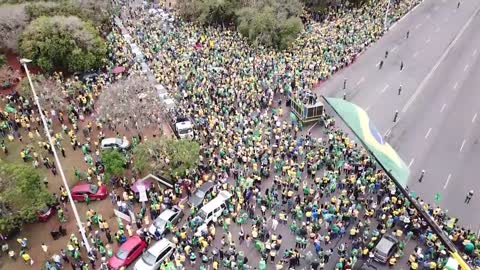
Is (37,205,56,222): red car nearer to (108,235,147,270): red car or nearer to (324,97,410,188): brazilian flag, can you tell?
(108,235,147,270): red car

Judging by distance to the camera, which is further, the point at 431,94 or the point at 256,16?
the point at 256,16

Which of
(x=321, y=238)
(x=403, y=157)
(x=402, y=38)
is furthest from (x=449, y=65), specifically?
(x=321, y=238)

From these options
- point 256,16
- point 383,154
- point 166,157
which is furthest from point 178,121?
point 256,16

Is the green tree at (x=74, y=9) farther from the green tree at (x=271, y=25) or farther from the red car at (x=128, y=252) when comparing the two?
the red car at (x=128, y=252)

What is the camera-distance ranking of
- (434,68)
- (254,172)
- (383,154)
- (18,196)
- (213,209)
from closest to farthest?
(18,196)
(213,209)
(383,154)
(254,172)
(434,68)

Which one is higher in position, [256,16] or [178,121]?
[256,16]

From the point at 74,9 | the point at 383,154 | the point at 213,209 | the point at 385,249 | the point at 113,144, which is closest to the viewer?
the point at 385,249

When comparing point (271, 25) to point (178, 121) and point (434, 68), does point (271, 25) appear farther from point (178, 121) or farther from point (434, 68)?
point (178, 121)
